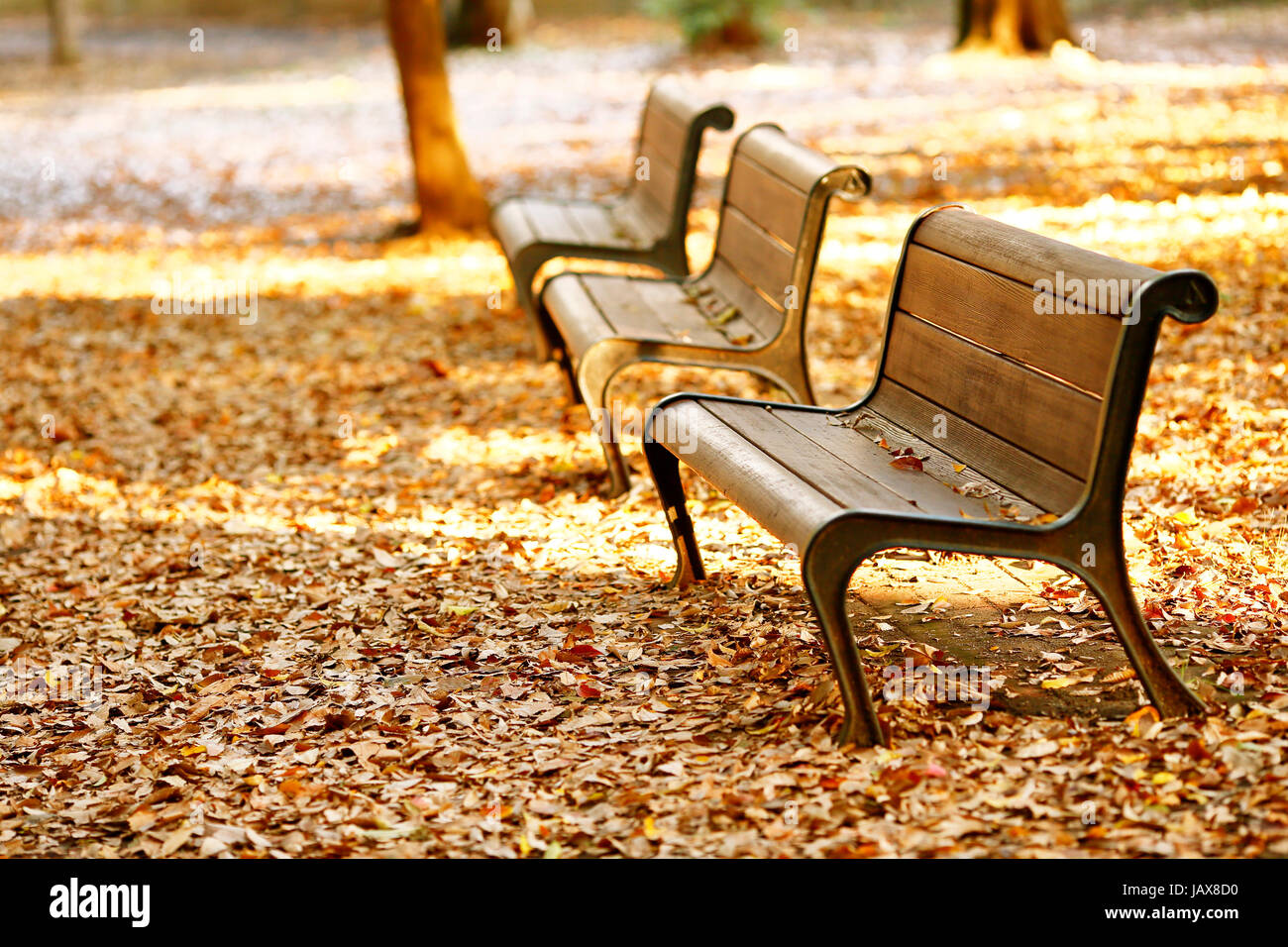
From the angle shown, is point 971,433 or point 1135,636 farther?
point 971,433

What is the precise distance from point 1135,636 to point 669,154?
3828 millimetres

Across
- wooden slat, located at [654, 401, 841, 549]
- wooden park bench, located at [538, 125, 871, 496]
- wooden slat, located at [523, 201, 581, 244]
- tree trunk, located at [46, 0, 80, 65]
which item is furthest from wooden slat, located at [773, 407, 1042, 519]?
tree trunk, located at [46, 0, 80, 65]

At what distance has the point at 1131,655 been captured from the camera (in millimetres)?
3135

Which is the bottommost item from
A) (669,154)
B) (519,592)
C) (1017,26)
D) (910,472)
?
(519,592)

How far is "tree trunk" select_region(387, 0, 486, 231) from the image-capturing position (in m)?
9.27

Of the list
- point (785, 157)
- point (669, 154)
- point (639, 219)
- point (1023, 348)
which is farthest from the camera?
point (639, 219)

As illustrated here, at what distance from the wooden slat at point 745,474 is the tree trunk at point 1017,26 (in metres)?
12.8

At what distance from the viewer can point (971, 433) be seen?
11.6 feet

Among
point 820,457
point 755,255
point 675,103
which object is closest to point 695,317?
point 755,255

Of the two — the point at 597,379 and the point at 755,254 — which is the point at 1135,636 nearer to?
the point at 597,379

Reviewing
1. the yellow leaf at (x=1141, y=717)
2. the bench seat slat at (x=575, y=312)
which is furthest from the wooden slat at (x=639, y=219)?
the yellow leaf at (x=1141, y=717)
